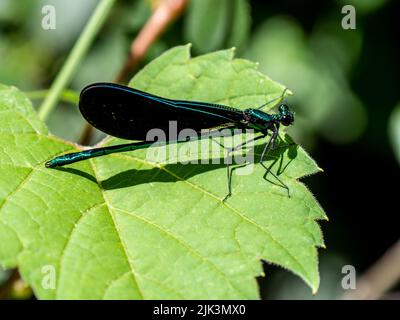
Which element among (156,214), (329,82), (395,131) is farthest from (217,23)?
(156,214)

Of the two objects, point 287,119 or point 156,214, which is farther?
point 287,119

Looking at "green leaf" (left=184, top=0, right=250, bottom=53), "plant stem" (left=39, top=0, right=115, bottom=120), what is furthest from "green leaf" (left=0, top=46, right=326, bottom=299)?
"green leaf" (left=184, top=0, right=250, bottom=53)

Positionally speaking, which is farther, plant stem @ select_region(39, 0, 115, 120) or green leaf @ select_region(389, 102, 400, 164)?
green leaf @ select_region(389, 102, 400, 164)

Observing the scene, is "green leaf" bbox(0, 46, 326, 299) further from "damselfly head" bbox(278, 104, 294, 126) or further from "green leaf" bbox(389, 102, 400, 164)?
"green leaf" bbox(389, 102, 400, 164)

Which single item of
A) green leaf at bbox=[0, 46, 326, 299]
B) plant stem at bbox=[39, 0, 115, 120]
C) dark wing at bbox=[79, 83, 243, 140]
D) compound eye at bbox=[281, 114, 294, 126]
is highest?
plant stem at bbox=[39, 0, 115, 120]

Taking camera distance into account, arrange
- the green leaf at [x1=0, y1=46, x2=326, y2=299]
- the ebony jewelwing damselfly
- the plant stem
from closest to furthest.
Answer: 1. the green leaf at [x1=0, y1=46, x2=326, y2=299]
2. the ebony jewelwing damselfly
3. the plant stem

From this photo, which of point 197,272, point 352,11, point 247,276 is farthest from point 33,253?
point 352,11

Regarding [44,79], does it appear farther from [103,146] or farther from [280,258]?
[280,258]

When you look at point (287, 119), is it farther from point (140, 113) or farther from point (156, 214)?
point (156, 214)
